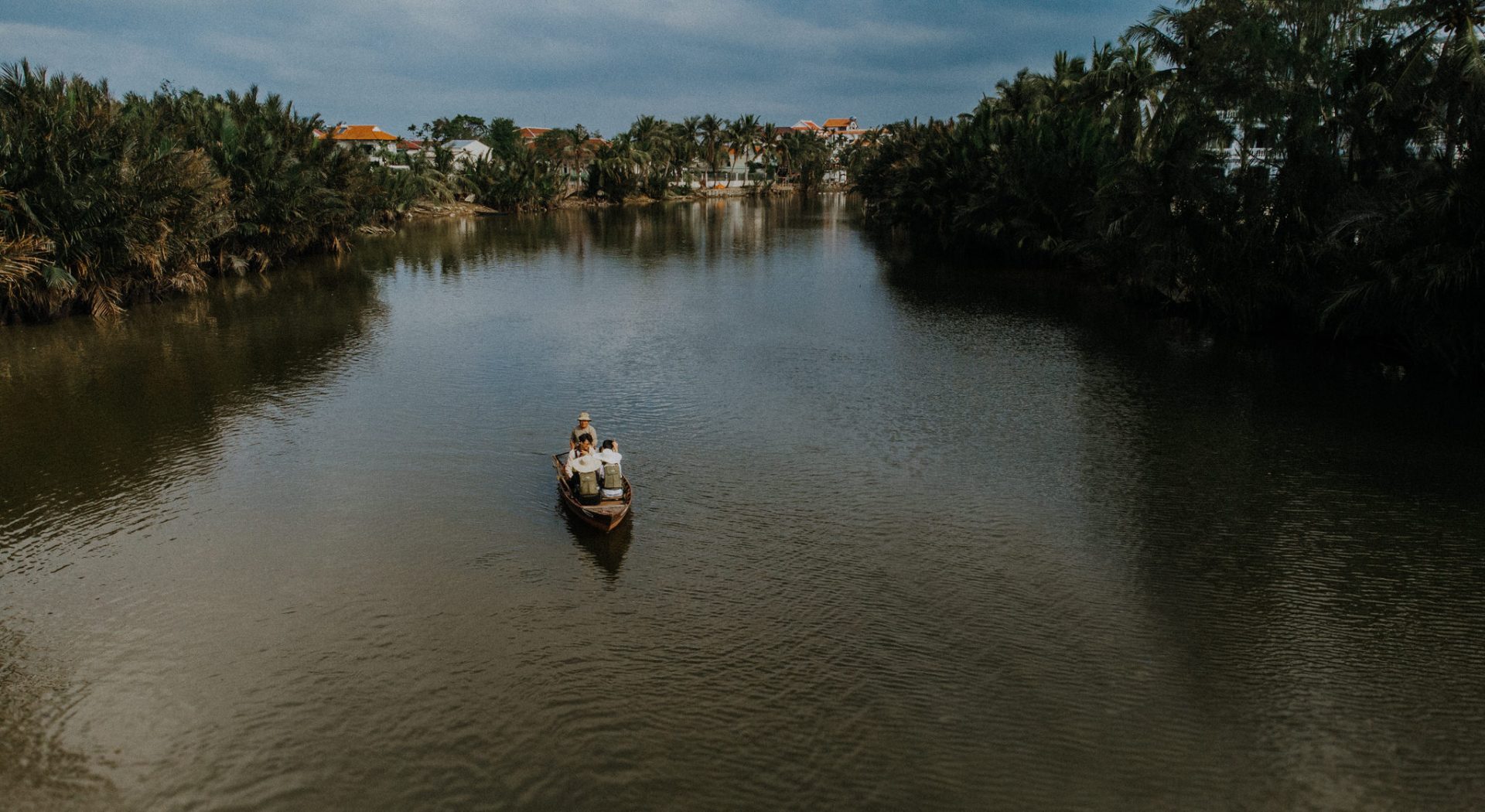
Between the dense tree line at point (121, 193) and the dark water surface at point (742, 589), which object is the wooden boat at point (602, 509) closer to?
the dark water surface at point (742, 589)

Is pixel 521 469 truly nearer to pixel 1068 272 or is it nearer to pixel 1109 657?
pixel 1109 657

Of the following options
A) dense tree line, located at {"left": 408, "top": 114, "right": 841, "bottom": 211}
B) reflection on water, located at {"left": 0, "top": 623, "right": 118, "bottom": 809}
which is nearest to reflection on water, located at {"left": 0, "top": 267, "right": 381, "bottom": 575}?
reflection on water, located at {"left": 0, "top": 623, "right": 118, "bottom": 809}

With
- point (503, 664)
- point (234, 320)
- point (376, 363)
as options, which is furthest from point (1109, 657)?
point (234, 320)

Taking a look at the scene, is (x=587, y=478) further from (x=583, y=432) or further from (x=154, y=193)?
(x=154, y=193)

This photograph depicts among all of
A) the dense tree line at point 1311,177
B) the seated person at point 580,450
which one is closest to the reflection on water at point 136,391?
the seated person at point 580,450

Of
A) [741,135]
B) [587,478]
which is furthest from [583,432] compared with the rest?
[741,135]

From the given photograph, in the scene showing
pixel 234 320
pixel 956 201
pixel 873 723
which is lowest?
pixel 873 723
